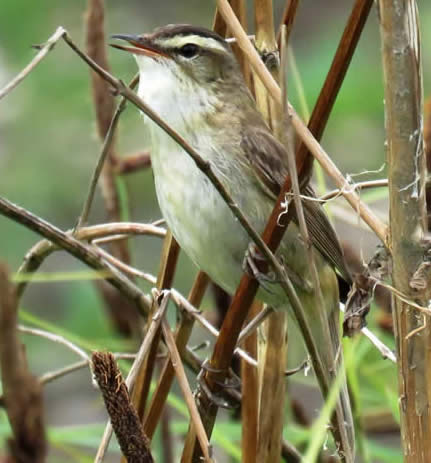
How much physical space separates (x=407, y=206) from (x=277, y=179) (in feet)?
2.84

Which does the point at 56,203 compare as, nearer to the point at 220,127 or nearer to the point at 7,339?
the point at 220,127

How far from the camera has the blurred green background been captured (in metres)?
4.03

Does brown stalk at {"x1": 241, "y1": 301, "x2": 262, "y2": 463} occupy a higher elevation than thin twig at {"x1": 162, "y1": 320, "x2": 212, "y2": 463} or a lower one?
lower

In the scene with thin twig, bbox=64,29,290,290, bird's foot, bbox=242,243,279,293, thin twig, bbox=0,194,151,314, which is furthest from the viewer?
thin twig, bbox=0,194,151,314

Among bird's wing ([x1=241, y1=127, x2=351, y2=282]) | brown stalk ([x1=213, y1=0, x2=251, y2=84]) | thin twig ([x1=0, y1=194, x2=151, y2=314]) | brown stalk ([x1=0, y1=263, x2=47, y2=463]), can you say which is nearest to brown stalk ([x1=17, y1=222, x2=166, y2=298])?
thin twig ([x1=0, y1=194, x2=151, y2=314])

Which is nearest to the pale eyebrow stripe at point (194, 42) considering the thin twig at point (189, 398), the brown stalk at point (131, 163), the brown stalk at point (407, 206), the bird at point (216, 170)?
the bird at point (216, 170)

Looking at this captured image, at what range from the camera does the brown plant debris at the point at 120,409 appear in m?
1.58

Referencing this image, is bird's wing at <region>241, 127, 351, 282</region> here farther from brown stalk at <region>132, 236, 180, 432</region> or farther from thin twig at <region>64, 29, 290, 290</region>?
thin twig at <region>64, 29, 290, 290</region>

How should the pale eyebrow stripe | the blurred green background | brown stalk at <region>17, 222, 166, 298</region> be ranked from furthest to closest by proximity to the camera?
the blurred green background < the pale eyebrow stripe < brown stalk at <region>17, 222, 166, 298</region>

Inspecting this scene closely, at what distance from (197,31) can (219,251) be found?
1.76 feet

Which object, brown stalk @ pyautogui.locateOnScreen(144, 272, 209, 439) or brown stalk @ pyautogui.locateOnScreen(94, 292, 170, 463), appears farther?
brown stalk @ pyautogui.locateOnScreen(144, 272, 209, 439)

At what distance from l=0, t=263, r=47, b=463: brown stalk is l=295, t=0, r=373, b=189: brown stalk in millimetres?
529

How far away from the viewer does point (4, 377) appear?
1704mm

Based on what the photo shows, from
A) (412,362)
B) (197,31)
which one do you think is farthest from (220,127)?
(412,362)
